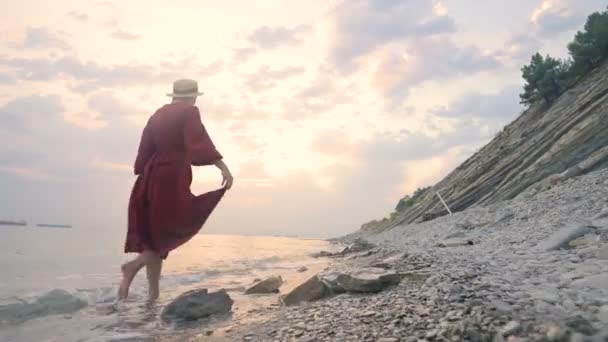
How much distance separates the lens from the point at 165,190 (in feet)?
16.8

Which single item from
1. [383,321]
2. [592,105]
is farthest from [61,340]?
[592,105]

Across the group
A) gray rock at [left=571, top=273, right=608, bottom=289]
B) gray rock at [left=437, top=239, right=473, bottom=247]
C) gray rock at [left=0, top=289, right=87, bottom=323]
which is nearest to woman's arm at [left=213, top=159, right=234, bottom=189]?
gray rock at [left=0, top=289, right=87, bottom=323]

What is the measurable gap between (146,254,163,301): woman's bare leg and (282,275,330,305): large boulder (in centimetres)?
165

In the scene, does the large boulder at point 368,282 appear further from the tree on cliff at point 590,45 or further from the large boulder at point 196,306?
the tree on cliff at point 590,45

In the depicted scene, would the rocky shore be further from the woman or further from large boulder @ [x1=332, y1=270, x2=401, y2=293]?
the woman

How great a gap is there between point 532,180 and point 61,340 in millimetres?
17597

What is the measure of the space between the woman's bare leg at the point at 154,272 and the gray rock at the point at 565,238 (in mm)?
4625

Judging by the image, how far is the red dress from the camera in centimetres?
511

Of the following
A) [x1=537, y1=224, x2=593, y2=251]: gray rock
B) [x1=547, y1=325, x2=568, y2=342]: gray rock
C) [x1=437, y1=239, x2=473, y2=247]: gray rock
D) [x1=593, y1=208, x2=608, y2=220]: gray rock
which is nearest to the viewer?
[x1=547, y1=325, x2=568, y2=342]: gray rock

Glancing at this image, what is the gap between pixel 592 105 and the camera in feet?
60.5

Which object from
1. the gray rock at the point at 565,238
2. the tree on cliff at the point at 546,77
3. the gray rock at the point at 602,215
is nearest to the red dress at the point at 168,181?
the gray rock at the point at 565,238

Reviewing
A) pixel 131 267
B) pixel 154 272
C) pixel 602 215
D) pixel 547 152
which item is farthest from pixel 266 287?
pixel 547 152

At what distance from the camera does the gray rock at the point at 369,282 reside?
3.97m

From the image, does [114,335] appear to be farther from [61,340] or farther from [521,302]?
[521,302]
